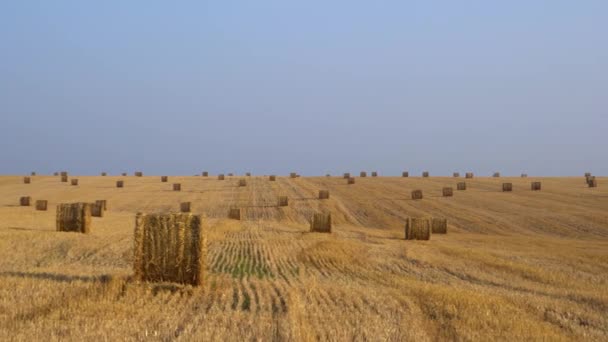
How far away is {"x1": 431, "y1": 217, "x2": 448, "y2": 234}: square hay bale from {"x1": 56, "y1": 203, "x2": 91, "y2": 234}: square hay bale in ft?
45.6

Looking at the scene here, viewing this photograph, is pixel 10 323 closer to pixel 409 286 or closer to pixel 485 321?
pixel 485 321

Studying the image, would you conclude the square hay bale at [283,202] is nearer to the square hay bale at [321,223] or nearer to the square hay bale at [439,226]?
the square hay bale at [321,223]

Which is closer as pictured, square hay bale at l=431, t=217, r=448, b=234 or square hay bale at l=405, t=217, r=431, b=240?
square hay bale at l=405, t=217, r=431, b=240

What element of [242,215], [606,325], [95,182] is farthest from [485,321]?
[95,182]

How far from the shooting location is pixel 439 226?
101ft

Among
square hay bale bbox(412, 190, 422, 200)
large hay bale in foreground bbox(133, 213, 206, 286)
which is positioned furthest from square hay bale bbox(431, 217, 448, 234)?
large hay bale in foreground bbox(133, 213, 206, 286)

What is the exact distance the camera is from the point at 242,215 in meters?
38.7

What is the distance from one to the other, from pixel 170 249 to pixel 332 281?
3430 mm

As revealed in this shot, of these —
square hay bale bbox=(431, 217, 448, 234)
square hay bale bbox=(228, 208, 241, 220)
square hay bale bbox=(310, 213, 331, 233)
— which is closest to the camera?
square hay bale bbox=(310, 213, 331, 233)

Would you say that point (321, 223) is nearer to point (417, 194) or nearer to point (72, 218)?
point (72, 218)

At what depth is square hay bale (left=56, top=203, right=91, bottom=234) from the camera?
80.9 ft

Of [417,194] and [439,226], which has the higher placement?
[417,194]

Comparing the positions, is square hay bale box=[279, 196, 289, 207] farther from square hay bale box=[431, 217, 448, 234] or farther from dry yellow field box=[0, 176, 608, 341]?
square hay bale box=[431, 217, 448, 234]

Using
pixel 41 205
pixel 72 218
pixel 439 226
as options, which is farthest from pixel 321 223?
pixel 41 205
